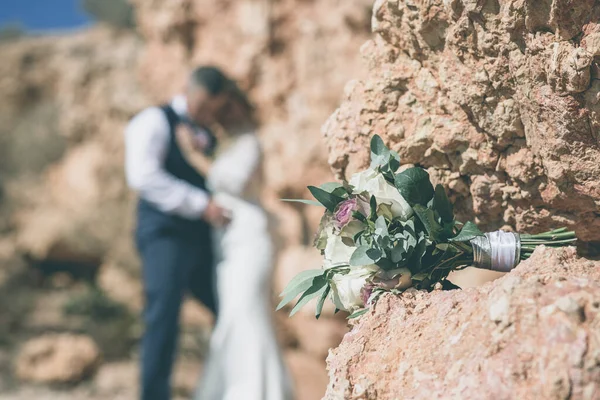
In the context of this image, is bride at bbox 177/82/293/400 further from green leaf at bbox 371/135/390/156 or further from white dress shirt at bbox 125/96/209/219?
green leaf at bbox 371/135/390/156

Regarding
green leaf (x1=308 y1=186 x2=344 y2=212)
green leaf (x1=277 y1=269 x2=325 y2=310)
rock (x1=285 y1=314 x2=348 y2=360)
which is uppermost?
green leaf (x1=308 y1=186 x2=344 y2=212)

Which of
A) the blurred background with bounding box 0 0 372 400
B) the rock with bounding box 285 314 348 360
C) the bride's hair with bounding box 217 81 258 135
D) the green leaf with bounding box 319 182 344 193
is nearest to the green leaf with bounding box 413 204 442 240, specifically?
the green leaf with bounding box 319 182 344 193

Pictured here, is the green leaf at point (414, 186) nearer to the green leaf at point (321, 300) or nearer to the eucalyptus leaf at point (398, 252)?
the eucalyptus leaf at point (398, 252)

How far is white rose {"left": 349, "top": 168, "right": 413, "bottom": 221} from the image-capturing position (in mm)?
1471

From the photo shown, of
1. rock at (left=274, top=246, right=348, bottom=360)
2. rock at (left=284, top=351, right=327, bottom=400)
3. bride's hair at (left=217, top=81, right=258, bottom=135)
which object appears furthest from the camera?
rock at (left=274, top=246, right=348, bottom=360)

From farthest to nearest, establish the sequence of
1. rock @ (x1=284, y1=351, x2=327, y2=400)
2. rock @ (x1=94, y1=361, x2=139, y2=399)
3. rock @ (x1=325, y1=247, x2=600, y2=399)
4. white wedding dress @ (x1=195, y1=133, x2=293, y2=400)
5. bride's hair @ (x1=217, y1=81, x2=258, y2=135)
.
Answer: rock @ (x1=94, y1=361, x2=139, y2=399)
rock @ (x1=284, y1=351, x2=327, y2=400)
bride's hair @ (x1=217, y1=81, x2=258, y2=135)
white wedding dress @ (x1=195, y1=133, x2=293, y2=400)
rock @ (x1=325, y1=247, x2=600, y2=399)

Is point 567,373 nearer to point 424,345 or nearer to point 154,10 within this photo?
point 424,345

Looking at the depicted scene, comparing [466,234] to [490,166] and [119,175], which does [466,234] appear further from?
[119,175]

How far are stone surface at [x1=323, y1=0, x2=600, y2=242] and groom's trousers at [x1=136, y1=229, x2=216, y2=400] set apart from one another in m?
2.18

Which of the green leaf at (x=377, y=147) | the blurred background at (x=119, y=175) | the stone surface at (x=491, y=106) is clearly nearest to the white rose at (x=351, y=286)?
the green leaf at (x=377, y=147)

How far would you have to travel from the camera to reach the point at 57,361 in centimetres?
→ 584

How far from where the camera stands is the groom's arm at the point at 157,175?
3.70m

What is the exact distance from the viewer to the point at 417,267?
57.2 inches

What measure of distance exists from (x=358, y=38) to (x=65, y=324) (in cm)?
536
